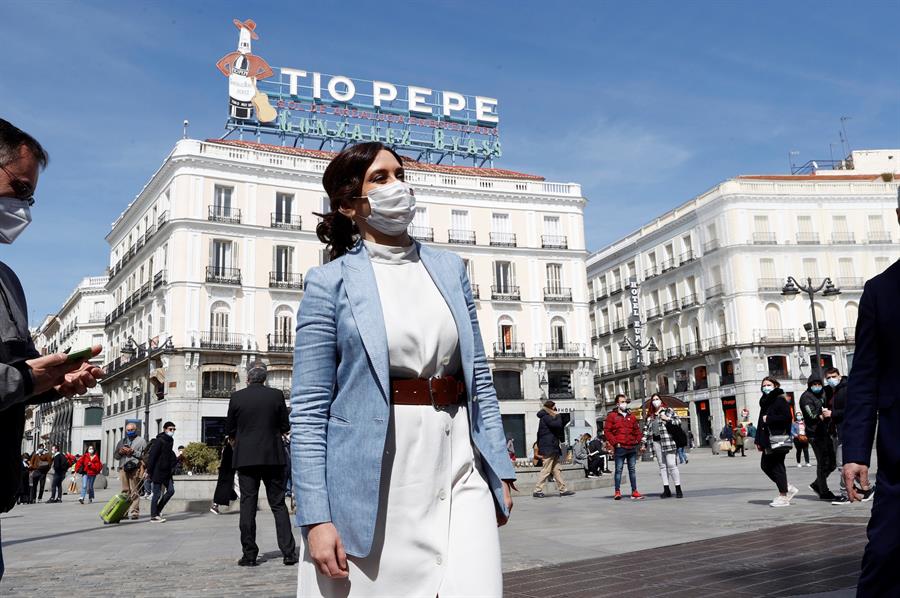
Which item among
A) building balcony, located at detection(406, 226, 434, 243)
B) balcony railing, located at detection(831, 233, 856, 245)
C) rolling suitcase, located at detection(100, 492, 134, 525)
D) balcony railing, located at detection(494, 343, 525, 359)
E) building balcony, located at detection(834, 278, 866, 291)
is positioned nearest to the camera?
rolling suitcase, located at detection(100, 492, 134, 525)

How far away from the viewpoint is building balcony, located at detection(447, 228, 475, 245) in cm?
4625

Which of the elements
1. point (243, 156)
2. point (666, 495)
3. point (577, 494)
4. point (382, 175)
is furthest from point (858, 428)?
point (243, 156)

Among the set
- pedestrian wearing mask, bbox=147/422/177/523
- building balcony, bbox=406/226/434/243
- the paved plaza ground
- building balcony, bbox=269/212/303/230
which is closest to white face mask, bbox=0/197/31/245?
the paved plaza ground

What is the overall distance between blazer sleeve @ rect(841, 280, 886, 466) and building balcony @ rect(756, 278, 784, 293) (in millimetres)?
50255

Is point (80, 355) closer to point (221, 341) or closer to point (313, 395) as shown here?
point (313, 395)

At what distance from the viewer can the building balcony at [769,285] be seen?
164ft

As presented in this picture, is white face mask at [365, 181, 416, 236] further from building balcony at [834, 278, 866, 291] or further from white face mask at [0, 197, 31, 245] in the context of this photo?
building balcony at [834, 278, 866, 291]

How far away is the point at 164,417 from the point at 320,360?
39200 millimetres

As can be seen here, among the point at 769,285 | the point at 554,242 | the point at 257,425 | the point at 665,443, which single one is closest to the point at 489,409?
the point at 257,425

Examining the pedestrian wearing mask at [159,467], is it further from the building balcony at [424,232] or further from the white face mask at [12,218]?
the building balcony at [424,232]

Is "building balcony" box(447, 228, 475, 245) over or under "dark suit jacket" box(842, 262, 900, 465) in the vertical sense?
over

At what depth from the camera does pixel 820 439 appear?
10961mm

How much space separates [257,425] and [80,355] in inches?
195

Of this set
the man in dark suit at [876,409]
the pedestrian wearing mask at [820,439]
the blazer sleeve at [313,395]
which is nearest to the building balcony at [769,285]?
the pedestrian wearing mask at [820,439]
